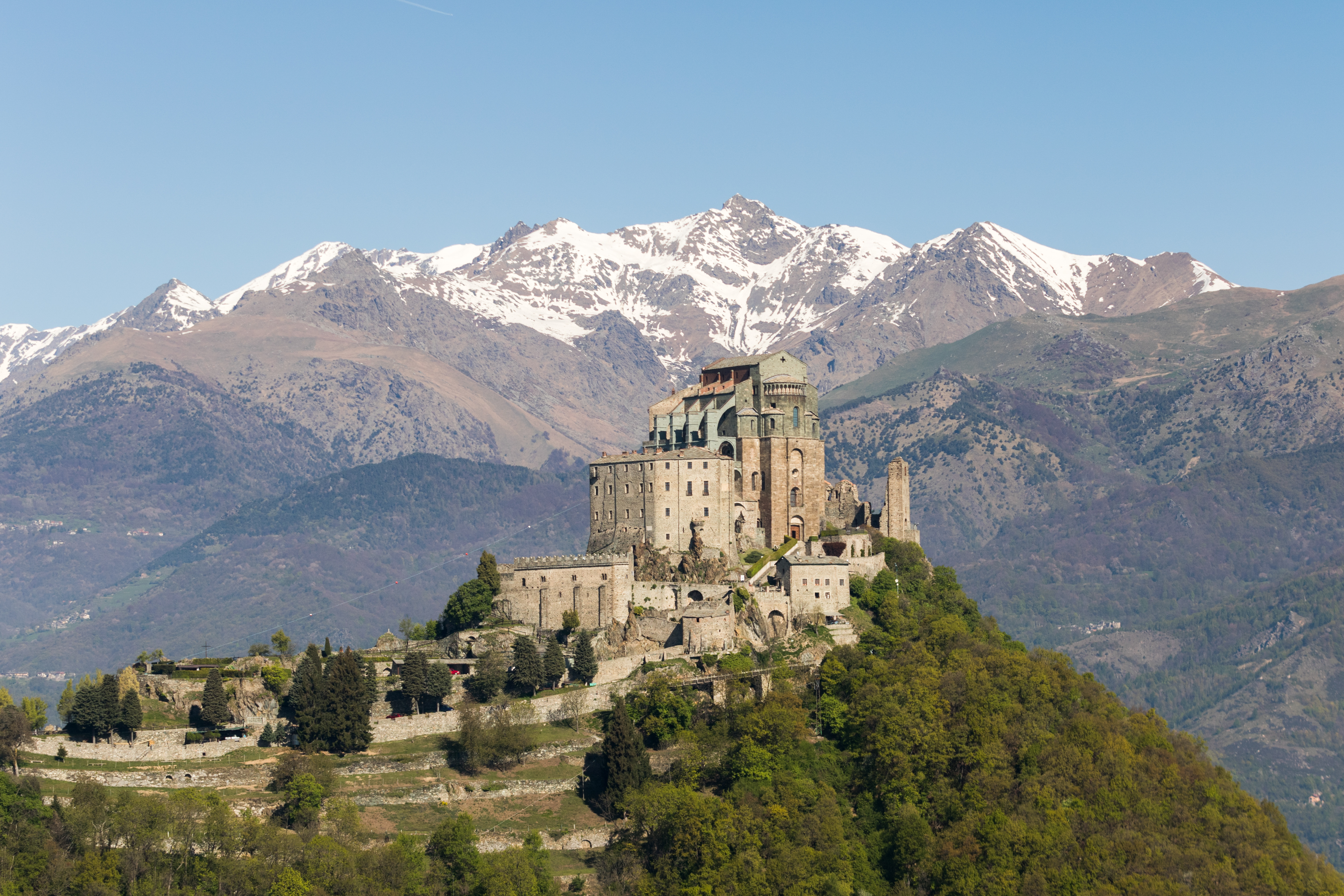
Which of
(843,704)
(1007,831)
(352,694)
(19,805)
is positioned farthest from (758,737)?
(19,805)

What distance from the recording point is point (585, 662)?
142500 mm

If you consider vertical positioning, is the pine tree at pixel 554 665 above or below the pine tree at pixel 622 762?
above

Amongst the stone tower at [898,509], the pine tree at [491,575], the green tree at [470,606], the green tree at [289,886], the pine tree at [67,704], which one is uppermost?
the stone tower at [898,509]

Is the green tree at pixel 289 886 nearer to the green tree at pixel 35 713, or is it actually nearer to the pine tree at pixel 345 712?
the pine tree at pixel 345 712

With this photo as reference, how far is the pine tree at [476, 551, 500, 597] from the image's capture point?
154 m

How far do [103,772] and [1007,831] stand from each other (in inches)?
2517

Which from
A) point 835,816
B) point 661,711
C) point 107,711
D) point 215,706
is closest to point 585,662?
point 661,711

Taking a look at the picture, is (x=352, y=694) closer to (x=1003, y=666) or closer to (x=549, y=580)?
(x=549, y=580)

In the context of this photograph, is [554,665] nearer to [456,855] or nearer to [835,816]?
[456,855]

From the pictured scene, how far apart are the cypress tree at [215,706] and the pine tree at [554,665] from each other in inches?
991

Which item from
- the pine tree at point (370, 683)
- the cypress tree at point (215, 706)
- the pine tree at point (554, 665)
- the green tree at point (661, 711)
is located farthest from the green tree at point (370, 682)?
the green tree at point (661, 711)

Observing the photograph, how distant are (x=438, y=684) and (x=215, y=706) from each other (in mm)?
17532

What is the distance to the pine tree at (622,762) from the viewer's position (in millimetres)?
129000

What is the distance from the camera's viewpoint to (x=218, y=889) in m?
112
